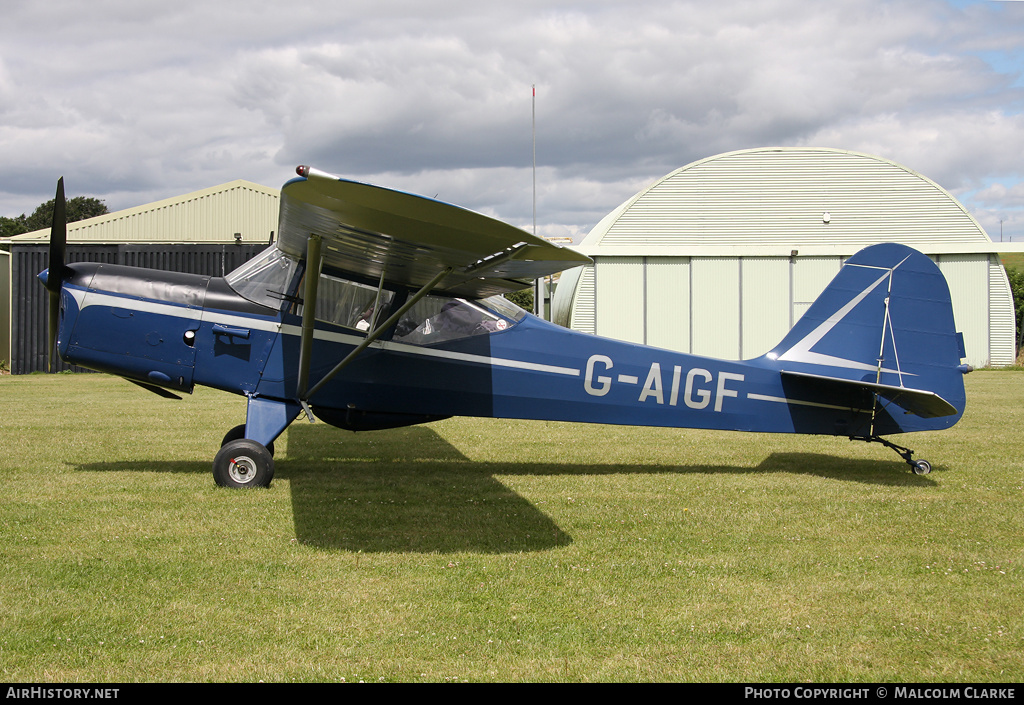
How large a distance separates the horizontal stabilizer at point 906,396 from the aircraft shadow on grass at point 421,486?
0.74m

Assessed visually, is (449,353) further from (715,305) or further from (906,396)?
(715,305)

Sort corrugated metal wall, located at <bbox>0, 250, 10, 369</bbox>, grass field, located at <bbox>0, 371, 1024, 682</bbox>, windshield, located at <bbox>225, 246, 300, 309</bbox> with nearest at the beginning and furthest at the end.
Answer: grass field, located at <bbox>0, 371, 1024, 682</bbox>
windshield, located at <bbox>225, 246, 300, 309</bbox>
corrugated metal wall, located at <bbox>0, 250, 10, 369</bbox>

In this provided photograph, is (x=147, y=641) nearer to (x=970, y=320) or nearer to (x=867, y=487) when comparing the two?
(x=867, y=487)

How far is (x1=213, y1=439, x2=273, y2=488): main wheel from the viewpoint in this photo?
680cm

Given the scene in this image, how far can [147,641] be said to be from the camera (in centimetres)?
354

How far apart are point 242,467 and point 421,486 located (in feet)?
5.31

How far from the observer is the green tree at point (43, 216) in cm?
7894

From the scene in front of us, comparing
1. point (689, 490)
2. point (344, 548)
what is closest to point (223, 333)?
point (344, 548)

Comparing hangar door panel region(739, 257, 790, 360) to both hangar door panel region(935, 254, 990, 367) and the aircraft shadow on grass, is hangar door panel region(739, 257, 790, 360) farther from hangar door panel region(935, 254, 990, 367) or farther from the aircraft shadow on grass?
the aircraft shadow on grass

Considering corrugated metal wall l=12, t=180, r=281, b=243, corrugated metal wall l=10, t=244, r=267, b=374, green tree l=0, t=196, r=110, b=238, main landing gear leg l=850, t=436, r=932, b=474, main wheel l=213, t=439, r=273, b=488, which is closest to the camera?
main wheel l=213, t=439, r=273, b=488

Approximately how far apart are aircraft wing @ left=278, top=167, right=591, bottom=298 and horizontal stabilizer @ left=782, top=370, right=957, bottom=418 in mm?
3080

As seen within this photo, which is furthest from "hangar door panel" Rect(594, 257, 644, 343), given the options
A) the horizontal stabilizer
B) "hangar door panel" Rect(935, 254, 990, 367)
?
the horizontal stabilizer
